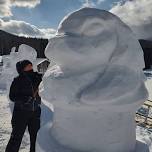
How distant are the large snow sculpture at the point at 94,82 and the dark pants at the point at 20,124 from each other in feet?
5.58

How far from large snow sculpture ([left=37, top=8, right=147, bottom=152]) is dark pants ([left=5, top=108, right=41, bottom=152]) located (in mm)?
1702

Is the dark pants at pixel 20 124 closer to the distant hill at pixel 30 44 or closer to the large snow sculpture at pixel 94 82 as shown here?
the large snow sculpture at pixel 94 82

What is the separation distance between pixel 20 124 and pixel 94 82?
7.12 ft

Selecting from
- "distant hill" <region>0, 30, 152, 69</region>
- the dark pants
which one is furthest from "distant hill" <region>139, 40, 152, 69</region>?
the dark pants

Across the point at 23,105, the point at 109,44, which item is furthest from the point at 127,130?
the point at 23,105

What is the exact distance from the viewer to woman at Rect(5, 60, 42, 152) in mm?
5324

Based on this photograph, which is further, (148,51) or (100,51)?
(148,51)

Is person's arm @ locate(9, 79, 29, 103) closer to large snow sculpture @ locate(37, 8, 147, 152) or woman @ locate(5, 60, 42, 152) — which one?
woman @ locate(5, 60, 42, 152)

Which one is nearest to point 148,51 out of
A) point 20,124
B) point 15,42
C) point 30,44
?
point 30,44

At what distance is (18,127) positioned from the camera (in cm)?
546

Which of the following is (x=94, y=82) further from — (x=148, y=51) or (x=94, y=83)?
(x=148, y=51)

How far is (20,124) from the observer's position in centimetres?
545

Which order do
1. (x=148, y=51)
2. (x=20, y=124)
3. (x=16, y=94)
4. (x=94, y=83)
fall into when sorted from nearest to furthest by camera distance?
(x=94, y=83)
(x=16, y=94)
(x=20, y=124)
(x=148, y=51)

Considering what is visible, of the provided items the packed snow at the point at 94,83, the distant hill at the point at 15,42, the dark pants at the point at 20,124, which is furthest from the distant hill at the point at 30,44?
the packed snow at the point at 94,83
